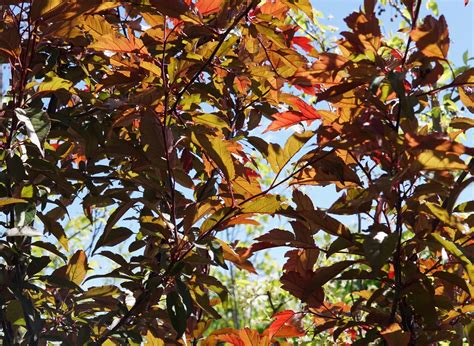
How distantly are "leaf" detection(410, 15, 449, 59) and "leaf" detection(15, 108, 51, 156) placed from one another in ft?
2.11

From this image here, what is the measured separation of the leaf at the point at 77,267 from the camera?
5.14ft

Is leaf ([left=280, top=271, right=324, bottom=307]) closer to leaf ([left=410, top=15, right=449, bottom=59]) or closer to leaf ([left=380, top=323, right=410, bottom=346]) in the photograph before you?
leaf ([left=380, top=323, right=410, bottom=346])

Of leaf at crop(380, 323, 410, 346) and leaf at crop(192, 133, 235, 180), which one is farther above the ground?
leaf at crop(192, 133, 235, 180)

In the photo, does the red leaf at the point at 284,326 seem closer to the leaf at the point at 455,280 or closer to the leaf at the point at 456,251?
the leaf at the point at 455,280

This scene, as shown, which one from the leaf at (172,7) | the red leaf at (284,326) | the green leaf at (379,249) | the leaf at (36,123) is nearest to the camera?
the green leaf at (379,249)

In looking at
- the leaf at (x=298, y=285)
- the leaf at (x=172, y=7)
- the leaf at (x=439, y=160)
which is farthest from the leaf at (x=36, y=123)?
the leaf at (x=439, y=160)

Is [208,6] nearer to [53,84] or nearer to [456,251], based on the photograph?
[53,84]

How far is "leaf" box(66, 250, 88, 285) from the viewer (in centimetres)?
157

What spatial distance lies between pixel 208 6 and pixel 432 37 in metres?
0.49

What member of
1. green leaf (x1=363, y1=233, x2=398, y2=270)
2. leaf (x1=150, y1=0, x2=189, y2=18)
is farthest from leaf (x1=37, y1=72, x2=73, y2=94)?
green leaf (x1=363, y1=233, x2=398, y2=270)

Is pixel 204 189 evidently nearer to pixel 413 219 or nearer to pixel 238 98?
pixel 238 98

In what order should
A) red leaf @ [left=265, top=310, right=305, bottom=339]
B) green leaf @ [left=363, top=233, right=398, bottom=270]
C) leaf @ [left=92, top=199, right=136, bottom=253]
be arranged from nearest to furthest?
green leaf @ [left=363, top=233, right=398, bottom=270]
leaf @ [left=92, top=199, right=136, bottom=253]
red leaf @ [left=265, top=310, right=305, bottom=339]

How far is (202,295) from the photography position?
1.41m

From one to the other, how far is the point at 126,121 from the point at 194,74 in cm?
18
